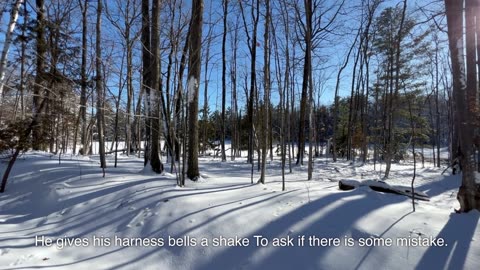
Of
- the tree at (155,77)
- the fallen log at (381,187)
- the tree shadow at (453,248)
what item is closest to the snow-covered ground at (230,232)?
the tree shadow at (453,248)

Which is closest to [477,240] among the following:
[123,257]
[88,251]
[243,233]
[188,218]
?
[243,233]

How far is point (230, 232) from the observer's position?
3.10m

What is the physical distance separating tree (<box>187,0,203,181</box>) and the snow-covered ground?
1.23 metres

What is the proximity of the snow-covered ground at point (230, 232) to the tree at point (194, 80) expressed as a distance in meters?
1.23

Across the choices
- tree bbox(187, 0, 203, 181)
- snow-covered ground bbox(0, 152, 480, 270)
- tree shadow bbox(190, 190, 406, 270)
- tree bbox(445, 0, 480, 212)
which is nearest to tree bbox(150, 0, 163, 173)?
tree bbox(187, 0, 203, 181)

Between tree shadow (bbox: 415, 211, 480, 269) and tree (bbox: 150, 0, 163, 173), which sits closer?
tree shadow (bbox: 415, 211, 480, 269)

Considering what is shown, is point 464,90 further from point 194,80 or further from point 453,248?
point 194,80

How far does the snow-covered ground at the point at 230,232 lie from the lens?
2.60 metres

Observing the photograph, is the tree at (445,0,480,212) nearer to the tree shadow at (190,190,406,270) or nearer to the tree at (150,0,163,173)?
the tree shadow at (190,190,406,270)

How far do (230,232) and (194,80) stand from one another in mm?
3559

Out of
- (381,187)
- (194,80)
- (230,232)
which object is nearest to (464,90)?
(381,187)

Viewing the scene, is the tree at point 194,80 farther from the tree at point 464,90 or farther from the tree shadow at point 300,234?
the tree at point 464,90

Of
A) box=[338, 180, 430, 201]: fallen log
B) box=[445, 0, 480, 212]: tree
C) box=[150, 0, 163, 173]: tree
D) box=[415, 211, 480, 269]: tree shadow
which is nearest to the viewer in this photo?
box=[415, 211, 480, 269]: tree shadow

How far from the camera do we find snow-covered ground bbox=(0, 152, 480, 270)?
2.60 meters
